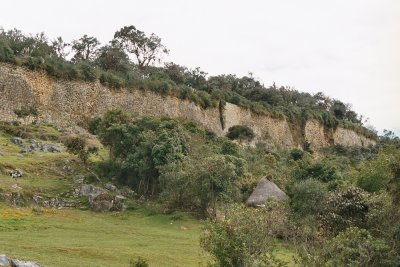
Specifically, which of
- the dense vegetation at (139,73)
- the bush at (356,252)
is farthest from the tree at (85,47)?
the bush at (356,252)

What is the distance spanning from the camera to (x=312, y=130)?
83438mm

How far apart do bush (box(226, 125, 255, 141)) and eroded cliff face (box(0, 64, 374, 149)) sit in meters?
1.55

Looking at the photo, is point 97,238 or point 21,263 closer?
point 21,263

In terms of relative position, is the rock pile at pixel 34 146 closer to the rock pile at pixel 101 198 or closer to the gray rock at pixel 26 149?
the gray rock at pixel 26 149

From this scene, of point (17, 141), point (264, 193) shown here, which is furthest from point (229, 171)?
point (17, 141)

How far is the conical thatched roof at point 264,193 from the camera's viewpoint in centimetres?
3678

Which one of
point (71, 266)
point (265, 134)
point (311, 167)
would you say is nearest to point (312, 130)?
point (265, 134)

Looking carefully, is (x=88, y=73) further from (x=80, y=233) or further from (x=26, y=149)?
(x=80, y=233)

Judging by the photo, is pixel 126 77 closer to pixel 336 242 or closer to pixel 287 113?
pixel 287 113

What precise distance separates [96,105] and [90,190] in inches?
1054

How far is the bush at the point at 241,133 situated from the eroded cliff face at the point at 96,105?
5.10 ft

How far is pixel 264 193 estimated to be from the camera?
3741 centimetres

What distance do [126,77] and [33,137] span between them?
62.4ft

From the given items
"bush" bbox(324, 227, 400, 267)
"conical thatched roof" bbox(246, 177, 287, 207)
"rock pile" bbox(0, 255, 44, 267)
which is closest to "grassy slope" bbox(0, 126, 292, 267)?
"rock pile" bbox(0, 255, 44, 267)
